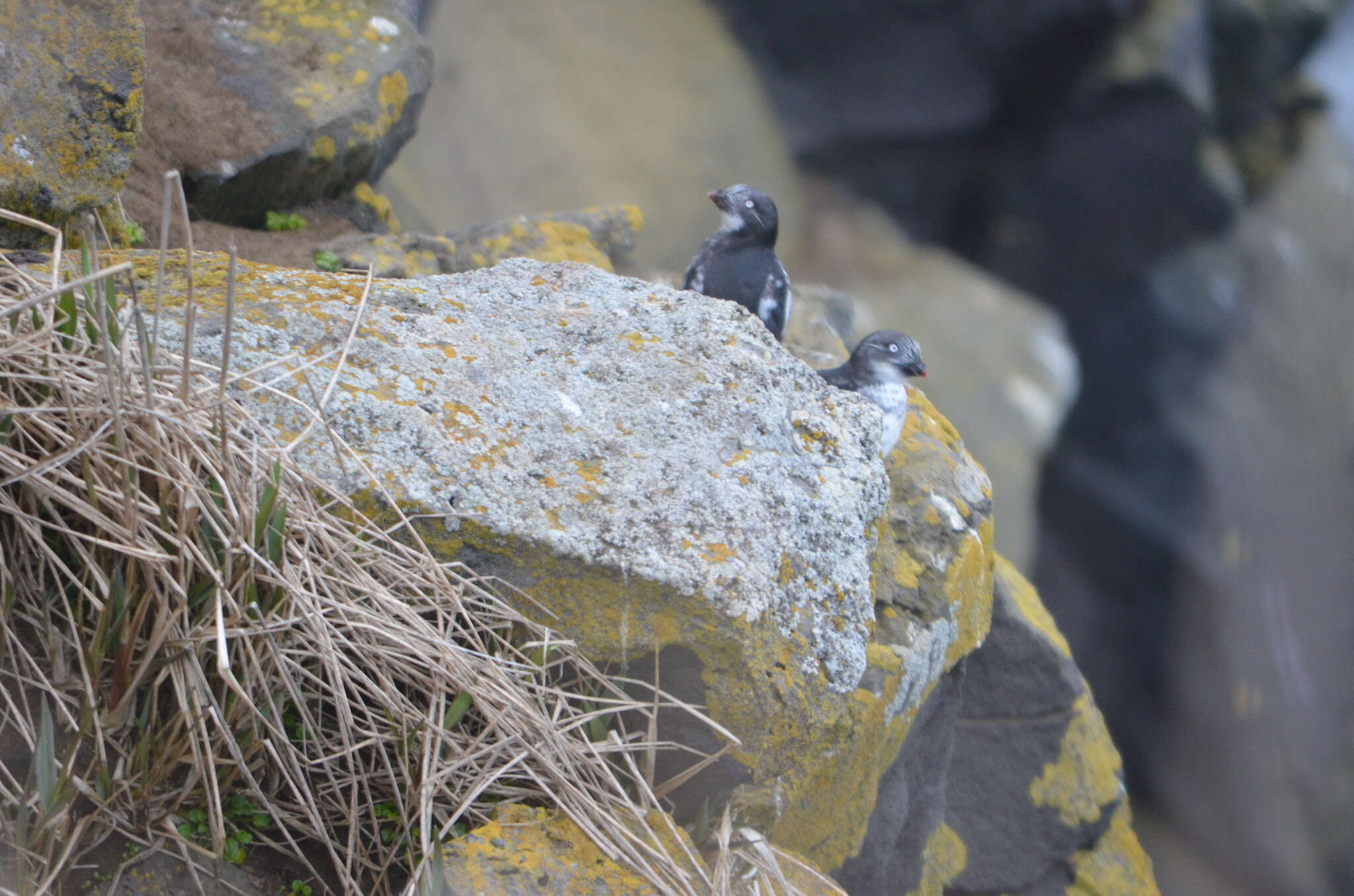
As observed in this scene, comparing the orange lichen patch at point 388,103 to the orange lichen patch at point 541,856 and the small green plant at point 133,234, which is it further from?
the orange lichen patch at point 541,856

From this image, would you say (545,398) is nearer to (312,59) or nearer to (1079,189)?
(312,59)

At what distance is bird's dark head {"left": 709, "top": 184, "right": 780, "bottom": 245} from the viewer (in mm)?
4820

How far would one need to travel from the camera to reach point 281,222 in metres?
4.17

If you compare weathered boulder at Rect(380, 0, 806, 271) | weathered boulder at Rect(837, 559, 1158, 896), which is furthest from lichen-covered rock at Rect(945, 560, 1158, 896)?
weathered boulder at Rect(380, 0, 806, 271)

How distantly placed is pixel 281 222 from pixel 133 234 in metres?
0.96

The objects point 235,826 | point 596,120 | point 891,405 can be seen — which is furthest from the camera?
point 596,120

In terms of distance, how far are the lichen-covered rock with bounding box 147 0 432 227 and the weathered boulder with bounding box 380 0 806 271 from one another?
6836mm

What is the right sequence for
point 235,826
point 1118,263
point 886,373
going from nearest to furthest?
point 235,826
point 886,373
point 1118,263

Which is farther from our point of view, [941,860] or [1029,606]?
[1029,606]

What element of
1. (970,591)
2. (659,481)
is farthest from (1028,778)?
(659,481)

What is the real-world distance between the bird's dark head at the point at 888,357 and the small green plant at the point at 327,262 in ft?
6.56

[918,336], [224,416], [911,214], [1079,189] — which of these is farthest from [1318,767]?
[224,416]

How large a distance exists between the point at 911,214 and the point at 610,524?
47.4ft

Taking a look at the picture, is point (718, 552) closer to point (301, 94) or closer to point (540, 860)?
point (540, 860)
